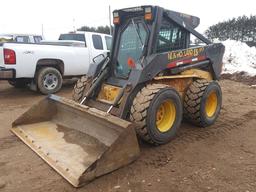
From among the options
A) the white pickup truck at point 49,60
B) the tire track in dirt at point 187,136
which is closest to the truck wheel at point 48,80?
the white pickup truck at point 49,60

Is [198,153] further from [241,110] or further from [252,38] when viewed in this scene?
[252,38]

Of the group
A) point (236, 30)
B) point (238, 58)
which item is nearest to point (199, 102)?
point (238, 58)

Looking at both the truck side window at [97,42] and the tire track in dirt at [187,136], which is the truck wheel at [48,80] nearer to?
the truck side window at [97,42]

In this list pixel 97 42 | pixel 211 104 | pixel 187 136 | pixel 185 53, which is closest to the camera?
pixel 187 136

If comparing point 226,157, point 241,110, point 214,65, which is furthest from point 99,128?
point 241,110

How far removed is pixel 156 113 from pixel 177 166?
822mm

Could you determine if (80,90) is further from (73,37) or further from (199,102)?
(73,37)

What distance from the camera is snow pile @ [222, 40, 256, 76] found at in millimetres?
13602

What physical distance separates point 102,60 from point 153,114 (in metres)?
1.81

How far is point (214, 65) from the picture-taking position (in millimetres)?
6297

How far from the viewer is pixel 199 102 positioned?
5.32 meters

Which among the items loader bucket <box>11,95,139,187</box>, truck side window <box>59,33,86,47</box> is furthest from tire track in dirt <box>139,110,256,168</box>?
truck side window <box>59,33,86,47</box>

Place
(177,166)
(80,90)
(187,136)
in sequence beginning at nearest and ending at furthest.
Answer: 1. (177,166)
2. (187,136)
3. (80,90)

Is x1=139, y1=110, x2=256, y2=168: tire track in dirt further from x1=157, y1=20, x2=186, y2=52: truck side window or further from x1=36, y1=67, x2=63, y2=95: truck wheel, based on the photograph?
x1=36, y1=67, x2=63, y2=95: truck wheel
